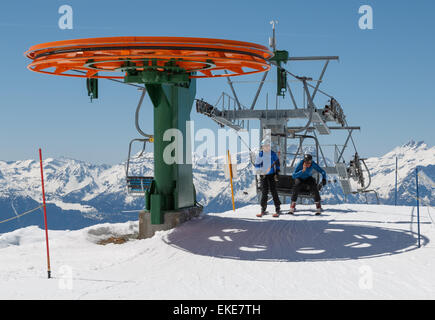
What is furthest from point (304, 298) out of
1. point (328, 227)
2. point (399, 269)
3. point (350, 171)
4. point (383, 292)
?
point (350, 171)

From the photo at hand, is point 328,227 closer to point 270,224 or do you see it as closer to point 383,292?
point 270,224

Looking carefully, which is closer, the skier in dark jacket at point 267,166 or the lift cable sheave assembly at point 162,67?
the lift cable sheave assembly at point 162,67

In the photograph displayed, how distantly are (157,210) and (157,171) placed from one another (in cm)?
90

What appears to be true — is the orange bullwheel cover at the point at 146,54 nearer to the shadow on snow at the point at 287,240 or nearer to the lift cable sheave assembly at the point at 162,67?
the lift cable sheave assembly at the point at 162,67

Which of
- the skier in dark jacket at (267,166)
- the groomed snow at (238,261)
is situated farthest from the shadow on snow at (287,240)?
the skier in dark jacket at (267,166)

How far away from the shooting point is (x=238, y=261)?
9.47 metres

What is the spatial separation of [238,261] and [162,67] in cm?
410

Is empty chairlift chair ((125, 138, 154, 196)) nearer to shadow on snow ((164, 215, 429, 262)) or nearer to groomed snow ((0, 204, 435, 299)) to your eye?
groomed snow ((0, 204, 435, 299))

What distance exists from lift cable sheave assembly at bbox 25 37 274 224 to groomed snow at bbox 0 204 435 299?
925mm

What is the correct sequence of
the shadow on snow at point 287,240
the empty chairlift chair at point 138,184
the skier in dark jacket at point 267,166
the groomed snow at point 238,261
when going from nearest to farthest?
1. the groomed snow at point 238,261
2. the shadow on snow at point 287,240
3. the skier in dark jacket at point 267,166
4. the empty chairlift chair at point 138,184

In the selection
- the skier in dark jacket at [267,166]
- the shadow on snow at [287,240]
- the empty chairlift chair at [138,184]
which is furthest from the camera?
the empty chairlift chair at [138,184]

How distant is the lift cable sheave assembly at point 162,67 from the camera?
33.4 feet

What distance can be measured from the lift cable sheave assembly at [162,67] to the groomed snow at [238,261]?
925mm

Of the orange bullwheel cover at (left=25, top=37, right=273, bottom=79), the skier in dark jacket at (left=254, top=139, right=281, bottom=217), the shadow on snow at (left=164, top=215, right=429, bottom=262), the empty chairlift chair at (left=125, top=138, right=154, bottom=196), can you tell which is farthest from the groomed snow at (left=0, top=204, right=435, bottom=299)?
the orange bullwheel cover at (left=25, top=37, right=273, bottom=79)
